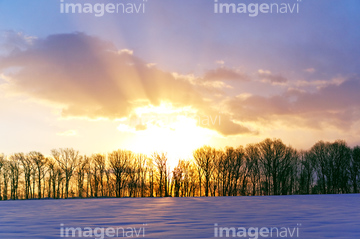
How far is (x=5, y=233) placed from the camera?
1447 centimetres

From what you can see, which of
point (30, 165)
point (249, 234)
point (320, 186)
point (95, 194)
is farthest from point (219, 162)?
point (249, 234)

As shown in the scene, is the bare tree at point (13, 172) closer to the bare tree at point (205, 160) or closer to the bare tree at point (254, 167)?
the bare tree at point (205, 160)

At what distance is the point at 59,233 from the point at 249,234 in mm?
8268

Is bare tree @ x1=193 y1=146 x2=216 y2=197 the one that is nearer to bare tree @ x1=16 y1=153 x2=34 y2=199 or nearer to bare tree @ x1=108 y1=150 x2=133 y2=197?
bare tree @ x1=108 y1=150 x2=133 y2=197
